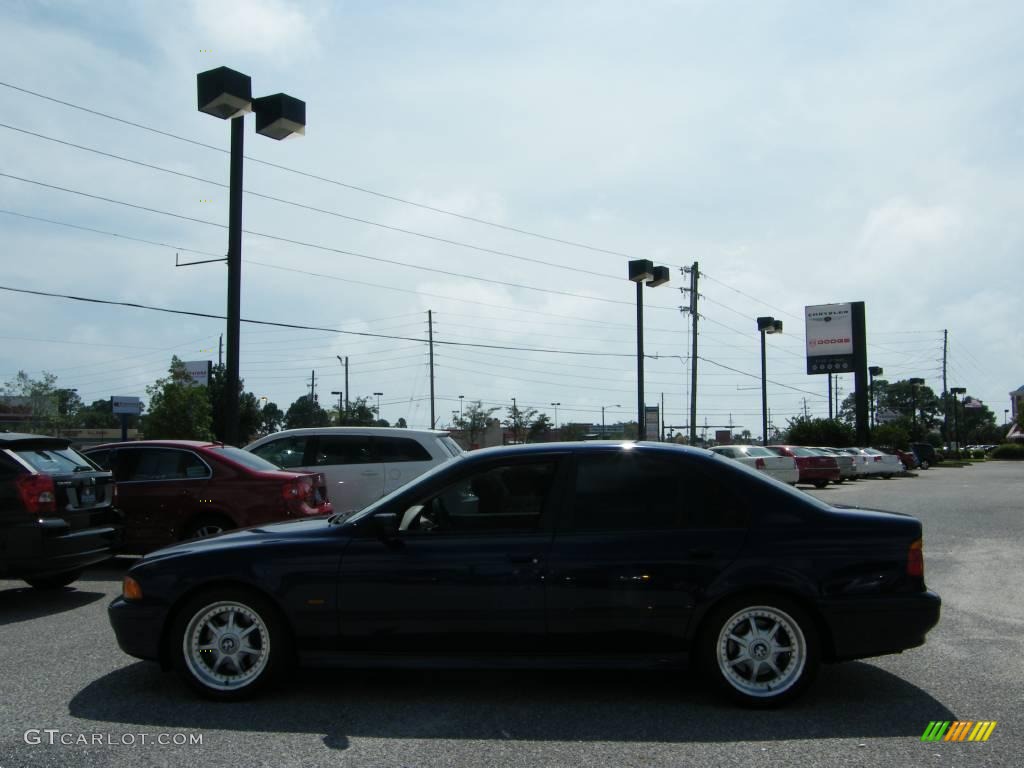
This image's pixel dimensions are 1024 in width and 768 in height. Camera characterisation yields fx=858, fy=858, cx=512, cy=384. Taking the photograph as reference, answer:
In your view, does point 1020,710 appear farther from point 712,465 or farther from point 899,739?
point 712,465

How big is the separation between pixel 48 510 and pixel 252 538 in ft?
11.5

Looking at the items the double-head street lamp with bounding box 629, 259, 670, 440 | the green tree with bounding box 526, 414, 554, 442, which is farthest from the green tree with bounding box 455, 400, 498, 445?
the double-head street lamp with bounding box 629, 259, 670, 440

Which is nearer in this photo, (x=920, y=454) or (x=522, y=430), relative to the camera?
(x=920, y=454)

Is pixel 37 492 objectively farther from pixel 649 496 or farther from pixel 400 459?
pixel 649 496

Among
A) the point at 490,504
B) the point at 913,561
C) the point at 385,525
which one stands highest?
the point at 490,504

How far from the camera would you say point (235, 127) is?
1561 centimetres

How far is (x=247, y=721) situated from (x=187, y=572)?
3.15 ft

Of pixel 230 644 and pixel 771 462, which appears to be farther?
pixel 771 462

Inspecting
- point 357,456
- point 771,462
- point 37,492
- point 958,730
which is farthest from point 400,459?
point 771,462

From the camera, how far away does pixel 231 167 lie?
15.6m

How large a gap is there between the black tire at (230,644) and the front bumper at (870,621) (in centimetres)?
314

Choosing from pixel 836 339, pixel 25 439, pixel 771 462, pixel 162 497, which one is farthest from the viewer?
pixel 836 339

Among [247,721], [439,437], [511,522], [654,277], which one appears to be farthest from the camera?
[654,277]

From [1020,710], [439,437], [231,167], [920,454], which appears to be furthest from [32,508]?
[920,454]
